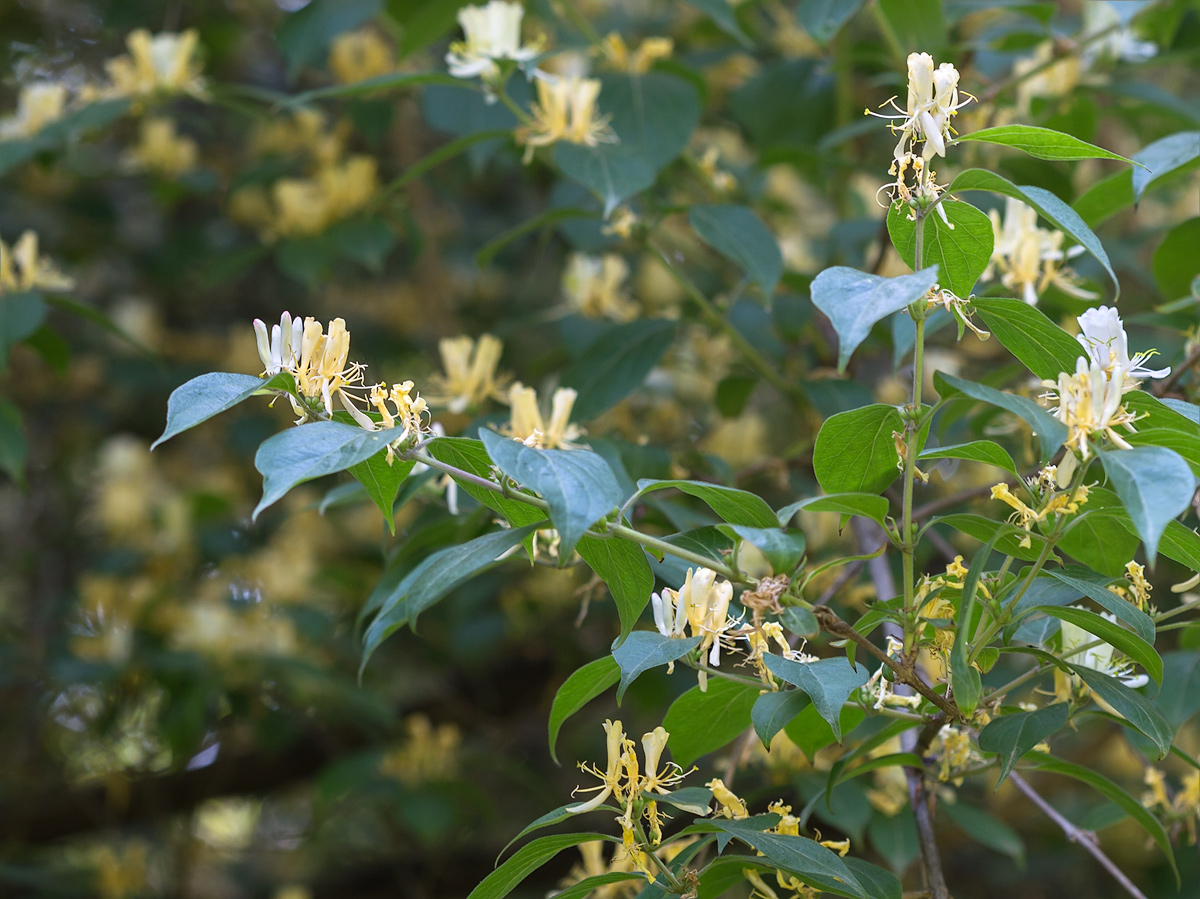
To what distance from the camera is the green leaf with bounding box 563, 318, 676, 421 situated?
1.17m

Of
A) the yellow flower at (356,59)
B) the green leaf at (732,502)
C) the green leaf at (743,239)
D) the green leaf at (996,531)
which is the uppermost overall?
the green leaf at (732,502)

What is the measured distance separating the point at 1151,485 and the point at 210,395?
0.47m

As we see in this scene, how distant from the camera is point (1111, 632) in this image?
0.61 m

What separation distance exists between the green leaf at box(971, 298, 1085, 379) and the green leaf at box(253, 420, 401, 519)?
345 millimetres

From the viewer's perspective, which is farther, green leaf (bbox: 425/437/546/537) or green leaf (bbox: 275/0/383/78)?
green leaf (bbox: 275/0/383/78)

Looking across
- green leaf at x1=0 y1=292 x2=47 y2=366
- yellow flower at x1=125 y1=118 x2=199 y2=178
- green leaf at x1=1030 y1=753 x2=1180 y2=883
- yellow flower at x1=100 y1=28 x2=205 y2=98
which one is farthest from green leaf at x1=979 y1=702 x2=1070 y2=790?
yellow flower at x1=125 y1=118 x2=199 y2=178

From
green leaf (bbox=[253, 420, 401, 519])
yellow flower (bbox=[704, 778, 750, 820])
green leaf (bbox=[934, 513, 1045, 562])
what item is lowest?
yellow flower (bbox=[704, 778, 750, 820])

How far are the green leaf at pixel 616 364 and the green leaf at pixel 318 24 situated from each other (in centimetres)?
62

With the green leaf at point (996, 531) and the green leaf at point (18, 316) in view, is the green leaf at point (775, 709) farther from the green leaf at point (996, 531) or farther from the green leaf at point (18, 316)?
the green leaf at point (18, 316)

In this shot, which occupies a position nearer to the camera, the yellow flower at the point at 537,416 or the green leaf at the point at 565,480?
the green leaf at the point at 565,480

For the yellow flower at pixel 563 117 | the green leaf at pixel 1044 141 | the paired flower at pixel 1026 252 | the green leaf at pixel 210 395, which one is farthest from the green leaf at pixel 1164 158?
the green leaf at pixel 210 395

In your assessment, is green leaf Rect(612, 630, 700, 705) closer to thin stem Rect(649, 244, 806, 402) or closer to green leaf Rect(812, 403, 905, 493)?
green leaf Rect(812, 403, 905, 493)

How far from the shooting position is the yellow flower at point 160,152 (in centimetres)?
190

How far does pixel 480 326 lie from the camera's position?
7.43 ft
